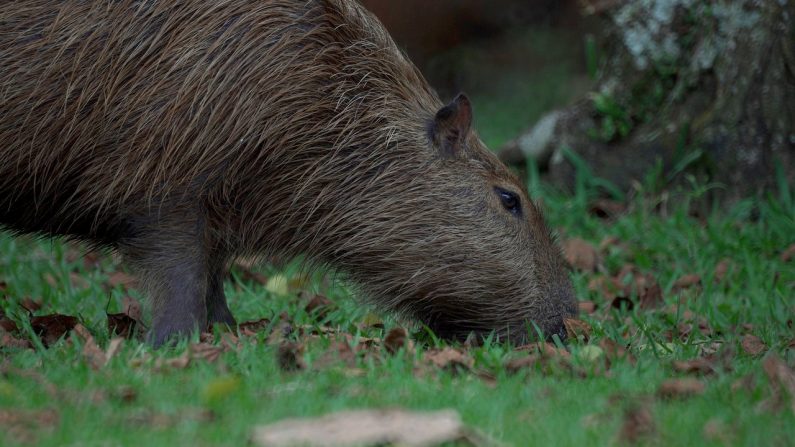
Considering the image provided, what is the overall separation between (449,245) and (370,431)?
78.8 inches

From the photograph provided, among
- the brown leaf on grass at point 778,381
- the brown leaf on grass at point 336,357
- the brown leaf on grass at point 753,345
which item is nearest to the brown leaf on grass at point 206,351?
the brown leaf on grass at point 336,357

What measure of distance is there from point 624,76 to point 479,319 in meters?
3.82

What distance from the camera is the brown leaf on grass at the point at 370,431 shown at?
8.31 feet

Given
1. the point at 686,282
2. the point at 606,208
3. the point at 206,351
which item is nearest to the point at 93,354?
the point at 206,351

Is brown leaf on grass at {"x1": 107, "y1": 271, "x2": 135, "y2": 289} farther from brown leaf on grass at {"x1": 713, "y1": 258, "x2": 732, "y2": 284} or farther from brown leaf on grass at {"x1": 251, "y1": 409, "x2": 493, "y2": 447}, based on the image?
brown leaf on grass at {"x1": 713, "y1": 258, "x2": 732, "y2": 284}

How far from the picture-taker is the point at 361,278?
4668 millimetres

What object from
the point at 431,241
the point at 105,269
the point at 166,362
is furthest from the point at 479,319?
the point at 105,269

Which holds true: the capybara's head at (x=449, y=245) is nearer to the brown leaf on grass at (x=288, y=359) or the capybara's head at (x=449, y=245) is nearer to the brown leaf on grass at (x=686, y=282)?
the brown leaf on grass at (x=288, y=359)

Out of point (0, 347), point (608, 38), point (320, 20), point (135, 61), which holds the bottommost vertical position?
point (0, 347)

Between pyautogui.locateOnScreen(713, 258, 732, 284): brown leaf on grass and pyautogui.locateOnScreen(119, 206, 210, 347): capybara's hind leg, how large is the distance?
3208 mm

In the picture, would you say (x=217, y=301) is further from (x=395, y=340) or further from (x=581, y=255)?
(x=581, y=255)

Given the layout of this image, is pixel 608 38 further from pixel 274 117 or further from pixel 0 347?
pixel 0 347

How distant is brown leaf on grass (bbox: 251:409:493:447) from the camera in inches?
99.7

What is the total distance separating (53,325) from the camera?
4.34m
